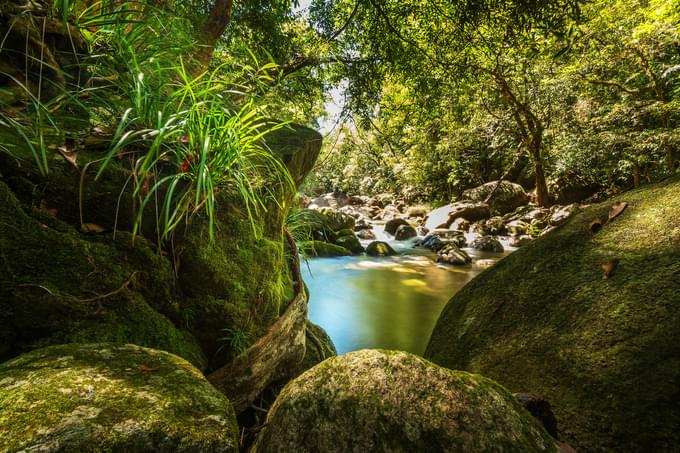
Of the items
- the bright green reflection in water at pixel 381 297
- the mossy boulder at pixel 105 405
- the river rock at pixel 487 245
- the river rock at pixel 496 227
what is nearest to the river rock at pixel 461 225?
the river rock at pixel 496 227

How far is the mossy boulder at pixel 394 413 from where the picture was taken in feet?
2.82

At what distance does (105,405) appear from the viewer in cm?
70

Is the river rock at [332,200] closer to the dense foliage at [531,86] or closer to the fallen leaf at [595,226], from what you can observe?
the dense foliage at [531,86]

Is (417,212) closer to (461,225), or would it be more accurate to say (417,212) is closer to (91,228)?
(461,225)

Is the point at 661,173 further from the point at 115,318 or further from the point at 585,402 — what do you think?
the point at 115,318

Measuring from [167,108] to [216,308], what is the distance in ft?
3.35

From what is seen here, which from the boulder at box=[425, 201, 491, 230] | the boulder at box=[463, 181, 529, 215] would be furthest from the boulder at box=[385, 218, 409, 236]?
the boulder at box=[463, 181, 529, 215]

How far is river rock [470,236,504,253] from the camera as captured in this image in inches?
375

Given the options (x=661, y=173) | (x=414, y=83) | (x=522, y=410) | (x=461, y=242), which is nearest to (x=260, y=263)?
(x=522, y=410)

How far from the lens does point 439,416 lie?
0.90 metres

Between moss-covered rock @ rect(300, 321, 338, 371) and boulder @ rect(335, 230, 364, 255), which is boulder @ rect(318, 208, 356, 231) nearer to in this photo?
boulder @ rect(335, 230, 364, 255)

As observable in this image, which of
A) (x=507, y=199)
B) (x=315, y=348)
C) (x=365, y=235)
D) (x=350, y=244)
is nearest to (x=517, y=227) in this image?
(x=507, y=199)

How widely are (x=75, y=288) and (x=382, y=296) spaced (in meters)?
→ 5.56

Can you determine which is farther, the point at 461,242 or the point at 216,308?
the point at 461,242
